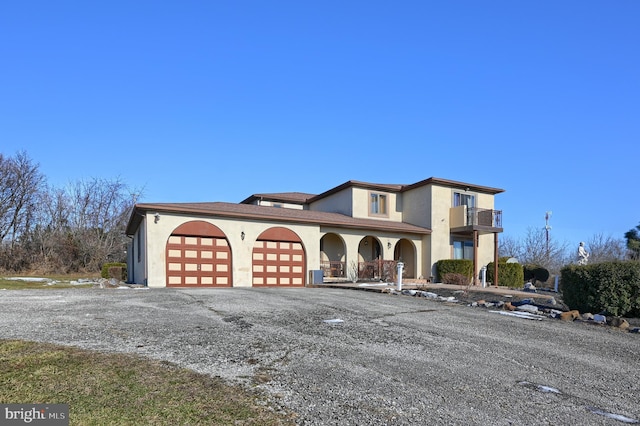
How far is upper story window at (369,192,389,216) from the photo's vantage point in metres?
26.3

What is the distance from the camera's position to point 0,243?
31.9 metres

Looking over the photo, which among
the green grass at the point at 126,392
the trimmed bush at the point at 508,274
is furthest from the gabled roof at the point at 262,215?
the green grass at the point at 126,392

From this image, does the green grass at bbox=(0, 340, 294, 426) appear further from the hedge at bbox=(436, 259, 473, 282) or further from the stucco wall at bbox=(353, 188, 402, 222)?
the hedge at bbox=(436, 259, 473, 282)

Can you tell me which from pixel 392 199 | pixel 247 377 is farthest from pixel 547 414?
pixel 392 199

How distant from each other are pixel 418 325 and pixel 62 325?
655 cm

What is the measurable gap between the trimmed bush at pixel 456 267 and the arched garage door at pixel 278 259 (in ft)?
28.0

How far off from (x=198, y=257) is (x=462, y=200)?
16234 millimetres

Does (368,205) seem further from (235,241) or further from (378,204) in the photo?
(235,241)

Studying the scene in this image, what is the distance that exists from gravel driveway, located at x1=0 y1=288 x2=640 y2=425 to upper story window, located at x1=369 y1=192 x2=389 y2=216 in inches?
630

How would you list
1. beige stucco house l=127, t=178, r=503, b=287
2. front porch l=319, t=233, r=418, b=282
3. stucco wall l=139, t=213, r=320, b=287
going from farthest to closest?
front porch l=319, t=233, r=418, b=282
beige stucco house l=127, t=178, r=503, b=287
stucco wall l=139, t=213, r=320, b=287

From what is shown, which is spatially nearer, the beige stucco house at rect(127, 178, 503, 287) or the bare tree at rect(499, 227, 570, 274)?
the beige stucco house at rect(127, 178, 503, 287)

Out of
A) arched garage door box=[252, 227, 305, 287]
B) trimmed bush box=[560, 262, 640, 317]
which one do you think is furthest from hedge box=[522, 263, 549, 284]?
trimmed bush box=[560, 262, 640, 317]

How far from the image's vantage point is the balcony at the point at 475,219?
2508 centimetres

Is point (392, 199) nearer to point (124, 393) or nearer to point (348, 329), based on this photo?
point (348, 329)
